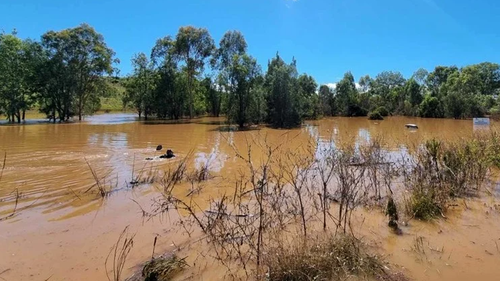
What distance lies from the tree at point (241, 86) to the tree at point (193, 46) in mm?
9664

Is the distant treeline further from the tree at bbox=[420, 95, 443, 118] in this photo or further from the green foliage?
the green foliage

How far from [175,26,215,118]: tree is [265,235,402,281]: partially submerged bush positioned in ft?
114

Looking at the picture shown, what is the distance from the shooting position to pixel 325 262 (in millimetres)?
3166

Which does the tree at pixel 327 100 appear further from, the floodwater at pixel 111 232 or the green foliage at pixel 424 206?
the green foliage at pixel 424 206

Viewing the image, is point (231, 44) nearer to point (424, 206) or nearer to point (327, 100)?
point (327, 100)

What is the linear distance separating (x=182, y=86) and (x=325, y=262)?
3775cm

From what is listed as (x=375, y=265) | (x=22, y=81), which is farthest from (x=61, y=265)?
(x=22, y=81)

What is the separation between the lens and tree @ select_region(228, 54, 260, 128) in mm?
27438

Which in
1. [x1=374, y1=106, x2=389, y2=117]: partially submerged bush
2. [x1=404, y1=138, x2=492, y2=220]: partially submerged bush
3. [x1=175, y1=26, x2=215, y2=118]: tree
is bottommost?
[x1=404, y1=138, x2=492, y2=220]: partially submerged bush

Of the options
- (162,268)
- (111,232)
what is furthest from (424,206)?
(111,232)

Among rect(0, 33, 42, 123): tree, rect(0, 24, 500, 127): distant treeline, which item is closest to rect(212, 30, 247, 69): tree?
rect(0, 24, 500, 127): distant treeline

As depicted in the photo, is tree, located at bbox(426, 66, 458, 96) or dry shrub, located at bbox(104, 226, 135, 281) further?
tree, located at bbox(426, 66, 458, 96)

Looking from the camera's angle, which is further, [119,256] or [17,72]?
[17,72]

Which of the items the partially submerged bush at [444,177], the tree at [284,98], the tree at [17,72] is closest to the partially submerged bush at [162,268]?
the partially submerged bush at [444,177]
